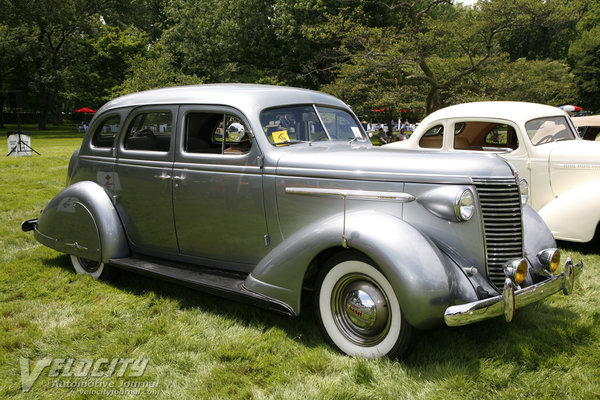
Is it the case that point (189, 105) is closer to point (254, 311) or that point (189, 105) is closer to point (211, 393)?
point (254, 311)

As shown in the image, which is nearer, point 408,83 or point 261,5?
point 408,83

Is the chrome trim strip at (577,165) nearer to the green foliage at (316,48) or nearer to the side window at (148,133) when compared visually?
the side window at (148,133)

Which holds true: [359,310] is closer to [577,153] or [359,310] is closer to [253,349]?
[253,349]

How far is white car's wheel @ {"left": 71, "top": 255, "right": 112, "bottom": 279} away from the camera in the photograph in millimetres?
4746

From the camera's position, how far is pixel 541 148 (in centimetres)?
623

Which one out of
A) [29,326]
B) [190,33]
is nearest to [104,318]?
[29,326]

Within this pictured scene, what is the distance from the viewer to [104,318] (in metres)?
3.89

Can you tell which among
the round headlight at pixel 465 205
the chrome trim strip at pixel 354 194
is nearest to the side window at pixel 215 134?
the chrome trim strip at pixel 354 194

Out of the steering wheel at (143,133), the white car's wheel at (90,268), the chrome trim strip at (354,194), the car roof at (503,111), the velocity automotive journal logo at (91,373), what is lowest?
the velocity automotive journal logo at (91,373)

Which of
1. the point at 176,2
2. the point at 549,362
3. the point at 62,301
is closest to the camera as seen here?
the point at 549,362

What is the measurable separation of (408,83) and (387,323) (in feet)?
58.6

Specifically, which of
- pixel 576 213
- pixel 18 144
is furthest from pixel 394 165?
pixel 18 144

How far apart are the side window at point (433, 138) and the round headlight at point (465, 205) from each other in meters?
4.28

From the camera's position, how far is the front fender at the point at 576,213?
5.38 m
